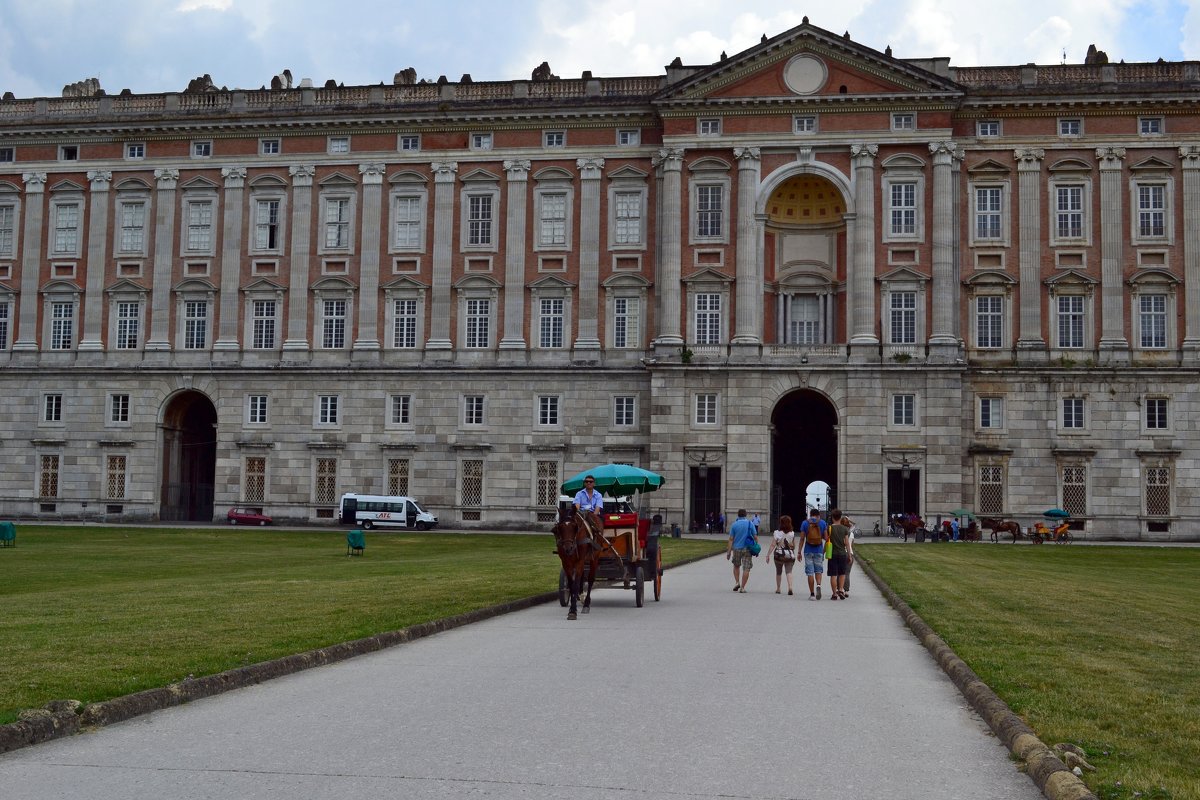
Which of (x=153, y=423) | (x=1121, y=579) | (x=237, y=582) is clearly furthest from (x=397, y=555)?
(x=153, y=423)

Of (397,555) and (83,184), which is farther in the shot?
(83,184)

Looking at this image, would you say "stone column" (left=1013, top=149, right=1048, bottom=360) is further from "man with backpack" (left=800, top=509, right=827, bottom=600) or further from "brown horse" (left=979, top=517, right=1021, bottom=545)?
"man with backpack" (left=800, top=509, right=827, bottom=600)

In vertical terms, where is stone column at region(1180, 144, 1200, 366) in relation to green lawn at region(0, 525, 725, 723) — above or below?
above

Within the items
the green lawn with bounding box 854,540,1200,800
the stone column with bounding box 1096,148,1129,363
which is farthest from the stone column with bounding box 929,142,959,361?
the green lawn with bounding box 854,540,1200,800

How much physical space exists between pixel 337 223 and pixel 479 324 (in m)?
9.63

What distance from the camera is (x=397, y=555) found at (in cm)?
4434

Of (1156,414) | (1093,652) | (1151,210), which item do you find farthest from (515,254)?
(1093,652)

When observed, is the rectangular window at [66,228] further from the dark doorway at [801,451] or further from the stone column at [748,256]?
the dark doorway at [801,451]

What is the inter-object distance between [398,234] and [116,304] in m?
16.2

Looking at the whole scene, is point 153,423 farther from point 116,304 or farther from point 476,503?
point 476,503

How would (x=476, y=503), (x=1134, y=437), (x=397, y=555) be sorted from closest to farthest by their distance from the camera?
1. (x=397, y=555)
2. (x=1134, y=437)
3. (x=476, y=503)

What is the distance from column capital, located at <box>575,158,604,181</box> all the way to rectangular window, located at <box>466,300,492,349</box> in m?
8.31

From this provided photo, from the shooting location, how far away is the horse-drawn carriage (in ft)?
76.4

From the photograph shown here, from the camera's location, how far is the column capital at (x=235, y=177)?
7156 centimetres
